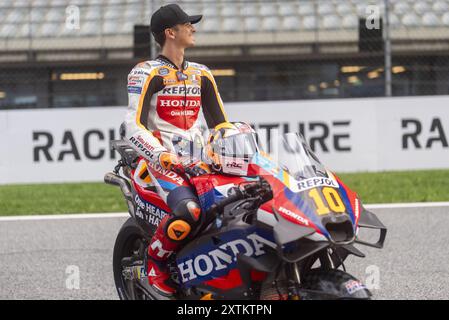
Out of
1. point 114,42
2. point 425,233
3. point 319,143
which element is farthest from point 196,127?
point 114,42

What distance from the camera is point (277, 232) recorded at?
3082 millimetres

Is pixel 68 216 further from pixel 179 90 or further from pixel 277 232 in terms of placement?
pixel 277 232

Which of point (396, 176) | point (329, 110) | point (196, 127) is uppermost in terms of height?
point (196, 127)

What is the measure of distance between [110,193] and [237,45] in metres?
9.12

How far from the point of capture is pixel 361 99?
38.6 feet

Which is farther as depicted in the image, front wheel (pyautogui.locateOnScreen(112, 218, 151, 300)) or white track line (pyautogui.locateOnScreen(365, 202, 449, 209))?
white track line (pyautogui.locateOnScreen(365, 202, 449, 209))

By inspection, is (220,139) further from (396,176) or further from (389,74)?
(389,74)

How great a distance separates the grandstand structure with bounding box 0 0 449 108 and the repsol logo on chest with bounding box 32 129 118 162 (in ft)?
8.99

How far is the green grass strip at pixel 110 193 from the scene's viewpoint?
9227mm

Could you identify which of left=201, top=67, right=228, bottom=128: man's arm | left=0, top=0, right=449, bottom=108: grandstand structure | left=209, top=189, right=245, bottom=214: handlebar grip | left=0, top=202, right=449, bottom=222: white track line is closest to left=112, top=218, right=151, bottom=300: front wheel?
left=201, top=67, right=228, bottom=128: man's arm

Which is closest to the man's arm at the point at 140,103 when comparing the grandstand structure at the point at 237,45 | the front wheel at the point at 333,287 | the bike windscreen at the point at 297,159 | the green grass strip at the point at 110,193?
the bike windscreen at the point at 297,159

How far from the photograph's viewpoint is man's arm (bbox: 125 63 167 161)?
3990 mm

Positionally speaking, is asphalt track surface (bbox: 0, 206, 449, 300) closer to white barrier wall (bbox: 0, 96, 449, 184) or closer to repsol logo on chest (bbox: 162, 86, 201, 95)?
repsol logo on chest (bbox: 162, 86, 201, 95)
